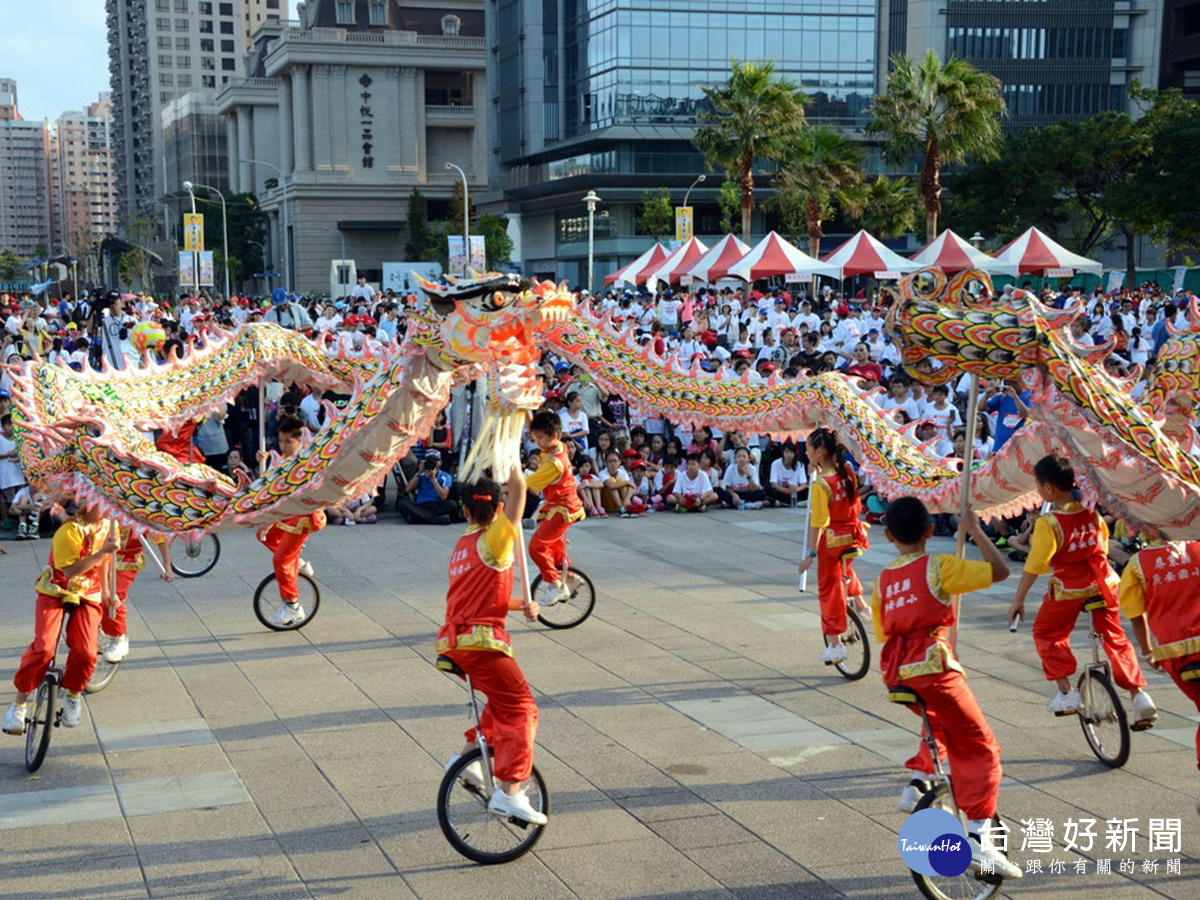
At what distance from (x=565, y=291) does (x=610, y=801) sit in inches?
125

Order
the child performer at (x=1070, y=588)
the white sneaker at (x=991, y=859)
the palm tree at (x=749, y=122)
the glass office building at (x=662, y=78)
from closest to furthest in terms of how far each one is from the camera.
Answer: the white sneaker at (x=991, y=859) → the child performer at (x=1070, y=588) → the palm tree at (x=749, y=122) → the glass office building at (x=662, y=78)

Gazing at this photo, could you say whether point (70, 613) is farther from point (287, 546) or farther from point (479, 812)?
point (479, 812)

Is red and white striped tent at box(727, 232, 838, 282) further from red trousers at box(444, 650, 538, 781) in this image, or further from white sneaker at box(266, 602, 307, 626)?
red trousers at box(444, 650, 538, 781)

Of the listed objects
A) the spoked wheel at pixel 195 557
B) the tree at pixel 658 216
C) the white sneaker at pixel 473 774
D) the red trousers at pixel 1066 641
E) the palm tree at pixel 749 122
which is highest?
the palm tree at pixel 749 122

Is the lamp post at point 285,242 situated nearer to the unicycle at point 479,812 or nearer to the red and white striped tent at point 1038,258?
the red and white striped tent at point 1038,258

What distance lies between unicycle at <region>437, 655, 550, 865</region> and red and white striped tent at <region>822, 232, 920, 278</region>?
70.6 ft

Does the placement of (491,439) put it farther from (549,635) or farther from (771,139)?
(771,139)

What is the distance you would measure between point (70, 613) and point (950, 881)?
5522 mm

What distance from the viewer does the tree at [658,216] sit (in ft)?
184

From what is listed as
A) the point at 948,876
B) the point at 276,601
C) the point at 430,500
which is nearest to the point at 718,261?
the point at 430,500

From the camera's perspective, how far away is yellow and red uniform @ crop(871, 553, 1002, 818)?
572 centimetres

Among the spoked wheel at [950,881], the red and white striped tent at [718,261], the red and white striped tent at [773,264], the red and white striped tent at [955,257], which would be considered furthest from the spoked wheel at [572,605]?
the red and white striped tent at [718,261]

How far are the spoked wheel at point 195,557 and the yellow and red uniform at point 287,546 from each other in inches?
100.0

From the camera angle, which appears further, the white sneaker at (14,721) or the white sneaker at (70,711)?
the white sneaker at (70,711)
